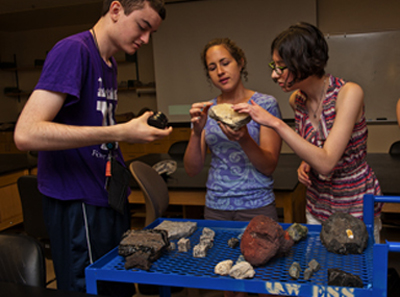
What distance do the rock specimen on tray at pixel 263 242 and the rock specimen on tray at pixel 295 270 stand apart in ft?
0.31

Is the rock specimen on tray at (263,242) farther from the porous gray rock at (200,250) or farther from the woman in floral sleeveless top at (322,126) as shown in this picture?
the woman in floral sleeveless top at (322,126)

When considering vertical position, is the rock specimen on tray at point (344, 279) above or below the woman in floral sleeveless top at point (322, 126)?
below

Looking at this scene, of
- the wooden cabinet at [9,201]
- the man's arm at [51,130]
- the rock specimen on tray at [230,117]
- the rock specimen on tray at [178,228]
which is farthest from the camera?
the wooden cabinet at [9,201]

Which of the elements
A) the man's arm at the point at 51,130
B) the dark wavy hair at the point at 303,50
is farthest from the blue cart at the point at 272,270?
the dark wavy hair at the point at 303,50

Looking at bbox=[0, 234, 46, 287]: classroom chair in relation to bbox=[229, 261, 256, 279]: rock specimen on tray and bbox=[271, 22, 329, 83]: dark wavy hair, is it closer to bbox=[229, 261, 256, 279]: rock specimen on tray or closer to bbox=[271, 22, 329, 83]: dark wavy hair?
bbox=[229, 261, 256, 279]: rock specimen on tray

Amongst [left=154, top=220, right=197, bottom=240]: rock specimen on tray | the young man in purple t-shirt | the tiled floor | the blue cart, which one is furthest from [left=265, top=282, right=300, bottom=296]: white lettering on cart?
the tiled floor

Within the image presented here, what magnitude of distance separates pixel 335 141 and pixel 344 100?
17cm

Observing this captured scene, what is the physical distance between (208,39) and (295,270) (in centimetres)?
542

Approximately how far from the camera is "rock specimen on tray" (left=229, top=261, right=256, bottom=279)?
107cm

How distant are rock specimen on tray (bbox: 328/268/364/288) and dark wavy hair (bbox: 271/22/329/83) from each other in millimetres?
778

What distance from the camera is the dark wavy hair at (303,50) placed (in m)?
1.45

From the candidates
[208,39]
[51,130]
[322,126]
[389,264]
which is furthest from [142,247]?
[208,39]

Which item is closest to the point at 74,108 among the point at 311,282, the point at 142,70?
the point at 311,282

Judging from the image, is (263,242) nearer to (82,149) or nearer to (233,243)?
(233,243)
